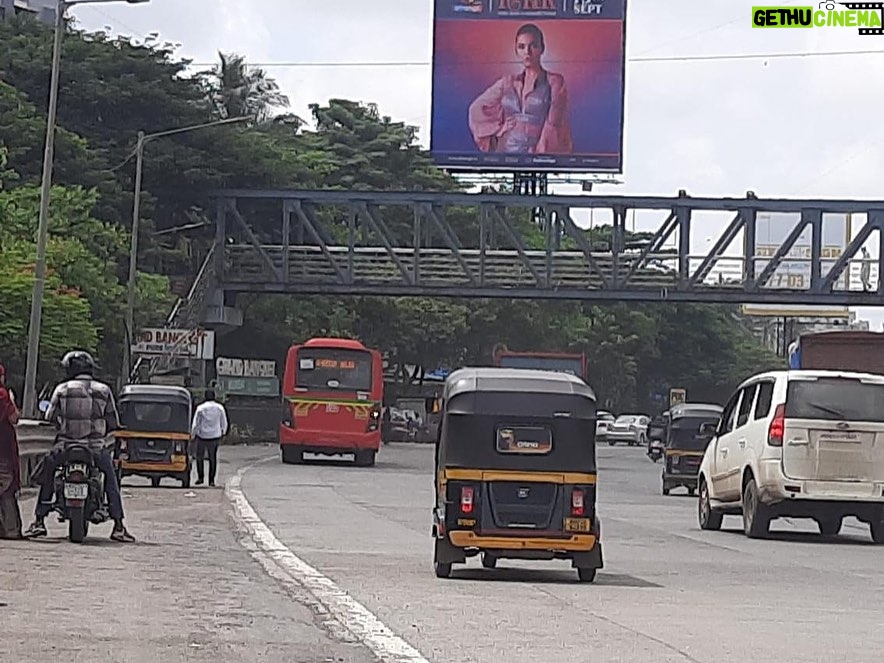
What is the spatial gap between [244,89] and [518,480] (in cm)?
6806

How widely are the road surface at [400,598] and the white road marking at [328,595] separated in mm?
29

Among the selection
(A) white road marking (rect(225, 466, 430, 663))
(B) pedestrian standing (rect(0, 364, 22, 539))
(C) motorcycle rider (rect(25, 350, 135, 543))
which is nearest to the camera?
(A) white road marking (rect(225, 466, 430, 663))

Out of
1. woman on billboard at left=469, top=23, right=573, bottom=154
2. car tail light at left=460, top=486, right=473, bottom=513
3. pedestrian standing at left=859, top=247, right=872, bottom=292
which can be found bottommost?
car tail light at left=460, top=486, right=473, bottom=513

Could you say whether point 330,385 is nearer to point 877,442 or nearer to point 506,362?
point 506,362

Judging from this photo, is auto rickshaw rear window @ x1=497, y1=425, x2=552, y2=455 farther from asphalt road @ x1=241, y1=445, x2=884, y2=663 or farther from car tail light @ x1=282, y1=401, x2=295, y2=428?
car tail light @ x1=282, y1=401, x2=295, y2=428

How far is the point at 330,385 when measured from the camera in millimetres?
44469

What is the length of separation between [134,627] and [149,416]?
20.4 meters

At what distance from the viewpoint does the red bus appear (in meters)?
43.9

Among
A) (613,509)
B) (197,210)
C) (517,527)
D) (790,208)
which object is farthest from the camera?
(197,210)

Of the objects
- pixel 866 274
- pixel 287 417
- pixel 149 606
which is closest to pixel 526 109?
pixel 866 274

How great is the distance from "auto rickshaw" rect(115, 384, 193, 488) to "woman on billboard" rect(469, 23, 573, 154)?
2734 cm

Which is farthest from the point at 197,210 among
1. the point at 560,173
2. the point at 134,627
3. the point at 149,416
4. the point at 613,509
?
the point at 134,627

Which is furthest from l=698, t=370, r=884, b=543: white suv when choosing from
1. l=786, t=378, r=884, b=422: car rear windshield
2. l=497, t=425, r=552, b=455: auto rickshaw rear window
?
l=497, t=425, r=552, b=455: auto rickshaw rear window

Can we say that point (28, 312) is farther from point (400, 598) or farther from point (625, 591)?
point (400, 598)
